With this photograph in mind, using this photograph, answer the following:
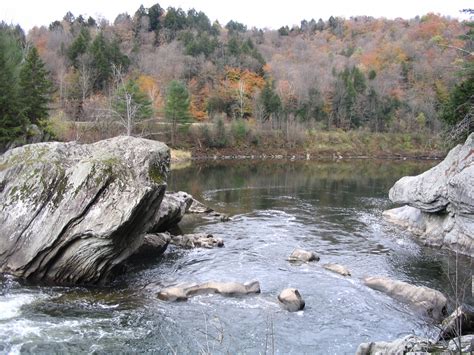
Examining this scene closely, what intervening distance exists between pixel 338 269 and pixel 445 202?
34.2 feet

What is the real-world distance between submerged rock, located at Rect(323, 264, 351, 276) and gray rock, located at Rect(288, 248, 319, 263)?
1.22 metres

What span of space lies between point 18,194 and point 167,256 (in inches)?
308

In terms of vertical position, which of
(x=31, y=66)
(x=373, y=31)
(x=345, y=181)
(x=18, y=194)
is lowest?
(x=345, y=181)

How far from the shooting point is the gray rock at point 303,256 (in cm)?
2400

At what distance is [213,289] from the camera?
19.1 meters

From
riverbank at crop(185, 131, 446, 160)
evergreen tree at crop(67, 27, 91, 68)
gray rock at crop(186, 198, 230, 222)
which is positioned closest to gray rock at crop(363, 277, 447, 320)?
gray rock at crop(186, 198, 230, 222)

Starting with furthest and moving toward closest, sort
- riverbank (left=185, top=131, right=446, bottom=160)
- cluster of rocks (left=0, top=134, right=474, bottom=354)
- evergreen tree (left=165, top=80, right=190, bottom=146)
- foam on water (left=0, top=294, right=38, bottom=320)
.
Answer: riverbank (left=185, top=131, right=446, bottom=160) → evergreen tree (left=165, top=80, right=190, bottom=146) → cluster of rocks (left=0, top=134, right=474, bottom=354) → foam on water (left=0, top=294, right=38, bottom=320)

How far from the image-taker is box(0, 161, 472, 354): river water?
48.1 feet

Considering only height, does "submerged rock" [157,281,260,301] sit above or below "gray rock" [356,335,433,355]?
below

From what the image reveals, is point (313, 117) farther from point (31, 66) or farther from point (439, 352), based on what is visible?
point (439, 352)

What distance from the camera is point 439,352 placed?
422 inches

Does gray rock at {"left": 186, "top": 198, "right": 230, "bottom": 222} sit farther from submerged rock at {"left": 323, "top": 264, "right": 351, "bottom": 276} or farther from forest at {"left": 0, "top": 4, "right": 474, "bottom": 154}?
forest at {"left": 0, "top": 4, "right": 474, "bottom": 154}

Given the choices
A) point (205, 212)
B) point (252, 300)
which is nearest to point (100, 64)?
point (205, 212)

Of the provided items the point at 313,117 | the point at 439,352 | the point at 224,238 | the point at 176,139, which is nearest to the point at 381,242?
the point at 224,238
